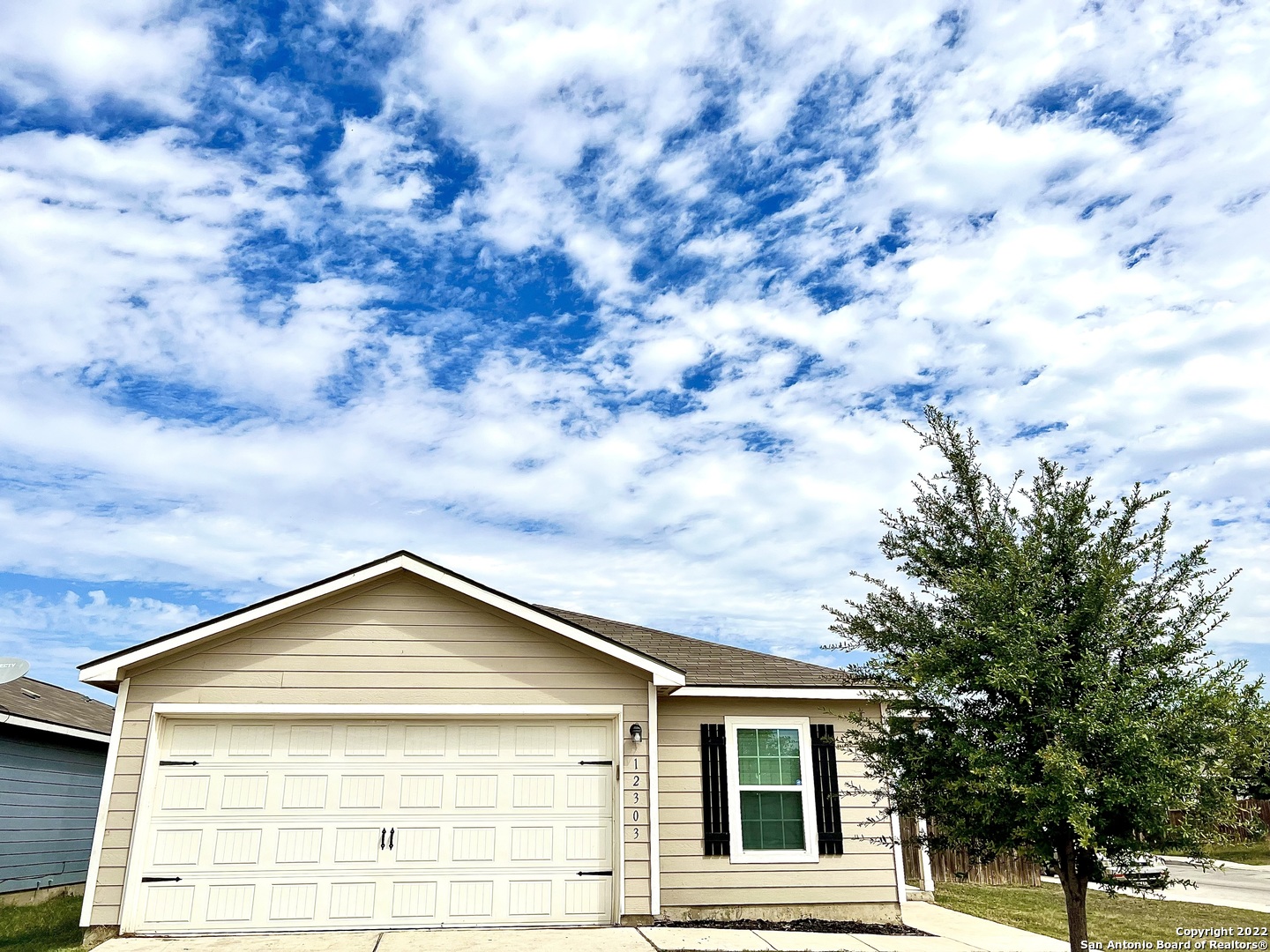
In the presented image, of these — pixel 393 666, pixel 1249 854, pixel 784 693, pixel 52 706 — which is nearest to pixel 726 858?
pixel 784 693

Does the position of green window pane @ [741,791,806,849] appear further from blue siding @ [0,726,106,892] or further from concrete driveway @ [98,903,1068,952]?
blue siding @ [0,726,106,892]

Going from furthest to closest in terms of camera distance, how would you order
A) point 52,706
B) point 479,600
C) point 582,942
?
point 52,706
point 479,600
point 582,942

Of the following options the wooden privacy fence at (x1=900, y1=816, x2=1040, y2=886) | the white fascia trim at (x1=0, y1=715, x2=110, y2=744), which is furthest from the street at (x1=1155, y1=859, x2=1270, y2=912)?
the white fascia trim at (x1=0, y1=715, x2=110, y2=744)

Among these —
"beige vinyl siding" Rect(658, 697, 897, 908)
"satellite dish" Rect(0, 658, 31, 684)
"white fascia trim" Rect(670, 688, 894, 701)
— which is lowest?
"beige vinyl siding" Rect(658, 697, 897, 908)

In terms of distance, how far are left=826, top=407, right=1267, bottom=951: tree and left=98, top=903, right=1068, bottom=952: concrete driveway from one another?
83.5 inches

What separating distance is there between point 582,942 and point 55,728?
348 inches

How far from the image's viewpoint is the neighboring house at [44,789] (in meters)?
11.1

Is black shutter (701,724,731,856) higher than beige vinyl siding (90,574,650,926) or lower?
lower

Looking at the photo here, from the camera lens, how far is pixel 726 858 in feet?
31.4

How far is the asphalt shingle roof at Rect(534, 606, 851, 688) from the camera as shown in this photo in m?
9.99

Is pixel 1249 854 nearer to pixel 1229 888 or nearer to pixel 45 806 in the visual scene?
pixel 1229 888

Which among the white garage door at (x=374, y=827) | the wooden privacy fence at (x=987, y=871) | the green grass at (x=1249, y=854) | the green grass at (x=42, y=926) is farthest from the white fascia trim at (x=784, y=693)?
the green grass at (x=1249, y=854)

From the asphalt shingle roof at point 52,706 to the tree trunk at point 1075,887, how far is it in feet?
40.5

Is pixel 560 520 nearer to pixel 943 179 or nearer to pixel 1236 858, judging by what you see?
pixel 943 179
